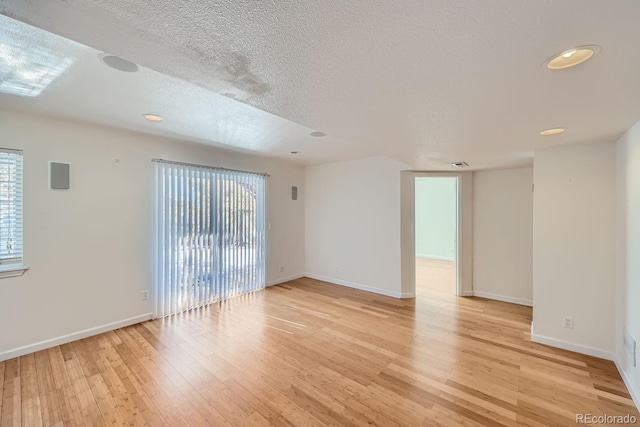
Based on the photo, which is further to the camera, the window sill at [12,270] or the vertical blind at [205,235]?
the vertical blind at [205,235]

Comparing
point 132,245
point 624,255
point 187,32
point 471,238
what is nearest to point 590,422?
point 624,255

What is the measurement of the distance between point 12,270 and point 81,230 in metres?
0.64

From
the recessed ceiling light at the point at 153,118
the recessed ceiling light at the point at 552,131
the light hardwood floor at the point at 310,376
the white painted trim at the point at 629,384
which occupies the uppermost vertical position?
the recessed ceiling light at the point at 153,118

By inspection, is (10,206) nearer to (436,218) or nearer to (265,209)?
(265,209)

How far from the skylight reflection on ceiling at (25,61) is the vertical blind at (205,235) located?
158 centimetres

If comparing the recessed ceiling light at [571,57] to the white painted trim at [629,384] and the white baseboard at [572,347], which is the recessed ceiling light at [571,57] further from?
the white baseboard at [572,347]

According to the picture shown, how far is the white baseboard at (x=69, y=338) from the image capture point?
2.60 meters

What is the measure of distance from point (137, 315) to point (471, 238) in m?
5.38

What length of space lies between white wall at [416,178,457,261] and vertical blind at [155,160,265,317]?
560cm

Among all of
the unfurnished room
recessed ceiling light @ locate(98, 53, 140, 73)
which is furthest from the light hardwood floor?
recessed ceiling light @ locate(98, 53, 140, 73)

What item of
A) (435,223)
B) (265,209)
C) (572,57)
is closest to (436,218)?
(435,223)

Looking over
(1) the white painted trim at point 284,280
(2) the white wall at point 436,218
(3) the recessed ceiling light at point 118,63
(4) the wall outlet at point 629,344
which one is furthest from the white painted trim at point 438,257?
(3) the recessed ceiling light at point 118,63

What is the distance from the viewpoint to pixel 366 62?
3.94 ft

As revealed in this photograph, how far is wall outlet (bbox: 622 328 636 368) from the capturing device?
2133 mm
